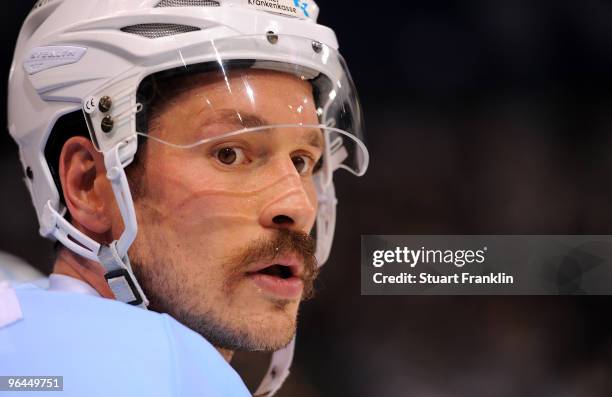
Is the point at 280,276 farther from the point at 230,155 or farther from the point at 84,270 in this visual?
the point at 84,270

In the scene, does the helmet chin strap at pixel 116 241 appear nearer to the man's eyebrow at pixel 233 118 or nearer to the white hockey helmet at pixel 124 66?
the white hockey helmet at pixel 124 66

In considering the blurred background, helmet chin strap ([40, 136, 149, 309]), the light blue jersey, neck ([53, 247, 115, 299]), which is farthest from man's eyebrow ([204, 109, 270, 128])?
the blurred background

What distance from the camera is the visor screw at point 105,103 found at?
119 centimetres

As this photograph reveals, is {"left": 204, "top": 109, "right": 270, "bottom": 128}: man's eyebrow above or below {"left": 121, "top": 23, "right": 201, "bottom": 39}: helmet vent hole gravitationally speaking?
below

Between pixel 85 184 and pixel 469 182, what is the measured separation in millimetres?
801

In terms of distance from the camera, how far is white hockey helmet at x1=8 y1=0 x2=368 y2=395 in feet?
A: 3.89

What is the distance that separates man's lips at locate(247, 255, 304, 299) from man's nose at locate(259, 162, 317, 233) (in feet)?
0.16

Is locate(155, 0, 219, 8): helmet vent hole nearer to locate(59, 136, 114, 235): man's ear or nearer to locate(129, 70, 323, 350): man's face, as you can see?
locate(129, 70, 323, 350): man's face

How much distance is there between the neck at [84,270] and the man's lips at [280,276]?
0.77 feet

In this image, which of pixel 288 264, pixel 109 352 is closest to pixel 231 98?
pixel 288 264

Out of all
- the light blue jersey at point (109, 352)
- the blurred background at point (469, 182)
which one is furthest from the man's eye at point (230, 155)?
the blurred background at point (469, 182)

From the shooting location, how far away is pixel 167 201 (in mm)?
1191

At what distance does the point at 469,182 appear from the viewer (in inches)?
67.2

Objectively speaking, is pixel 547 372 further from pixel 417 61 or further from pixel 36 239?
pixel 36 239
